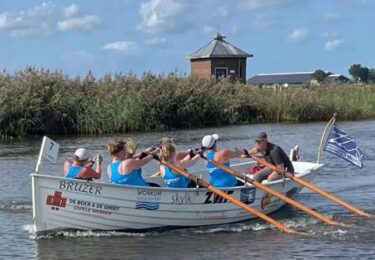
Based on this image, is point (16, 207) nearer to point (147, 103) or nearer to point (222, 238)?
point (222, 238)

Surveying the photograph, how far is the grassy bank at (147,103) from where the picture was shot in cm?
3866

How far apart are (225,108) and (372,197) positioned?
27720 millimetres

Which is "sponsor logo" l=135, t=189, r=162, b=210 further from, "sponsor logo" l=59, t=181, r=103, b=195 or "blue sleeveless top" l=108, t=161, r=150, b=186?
"sponsor logo" l=59, t=181, r=103, b=195

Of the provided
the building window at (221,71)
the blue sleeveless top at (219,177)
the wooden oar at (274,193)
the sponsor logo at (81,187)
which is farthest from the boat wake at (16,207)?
the building window at (221,71)

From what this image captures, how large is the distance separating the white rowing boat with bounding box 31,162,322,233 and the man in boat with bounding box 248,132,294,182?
137 cm

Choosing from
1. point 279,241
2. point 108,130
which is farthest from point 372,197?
point 108,130

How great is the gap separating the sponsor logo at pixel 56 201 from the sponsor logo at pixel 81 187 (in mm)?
145

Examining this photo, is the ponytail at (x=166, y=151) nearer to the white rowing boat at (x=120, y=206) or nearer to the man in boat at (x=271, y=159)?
the white rowing boat at (x=120, y=206)

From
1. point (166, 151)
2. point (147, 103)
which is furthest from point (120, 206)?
point (147, 103)

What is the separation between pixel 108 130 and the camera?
39062 mm

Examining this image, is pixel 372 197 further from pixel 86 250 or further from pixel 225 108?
pixel 225 108

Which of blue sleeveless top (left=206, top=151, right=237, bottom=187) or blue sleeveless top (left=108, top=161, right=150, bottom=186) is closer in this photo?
blue sleeveless top (left=108, top=161, right=150, bottom=186)

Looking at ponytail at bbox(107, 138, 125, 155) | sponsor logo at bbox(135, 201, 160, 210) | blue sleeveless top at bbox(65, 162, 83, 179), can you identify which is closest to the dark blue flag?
sponsor logo at bbox(135, 201, 160, 210)

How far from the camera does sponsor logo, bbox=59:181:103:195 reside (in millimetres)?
12750
